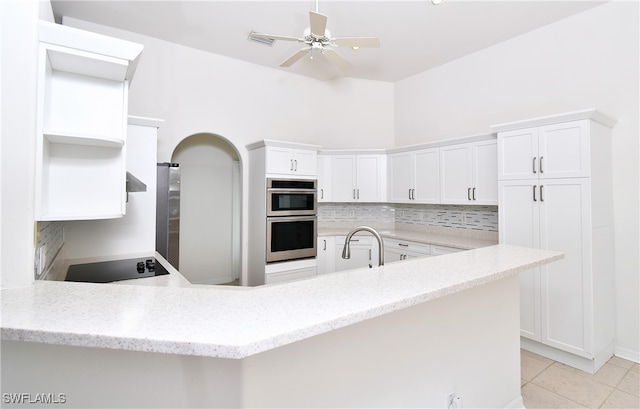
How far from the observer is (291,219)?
3.96 metres

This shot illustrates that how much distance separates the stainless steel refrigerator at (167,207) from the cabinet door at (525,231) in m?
3.31

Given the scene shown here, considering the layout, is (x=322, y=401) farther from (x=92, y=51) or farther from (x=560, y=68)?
(x=560, y=68)

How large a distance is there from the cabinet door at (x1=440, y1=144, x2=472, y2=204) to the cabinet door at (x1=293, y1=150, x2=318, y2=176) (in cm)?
168

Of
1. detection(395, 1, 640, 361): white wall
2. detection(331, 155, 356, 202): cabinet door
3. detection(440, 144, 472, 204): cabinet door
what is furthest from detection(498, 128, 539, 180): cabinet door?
detection(331, 155, 356, 202): cabinet door

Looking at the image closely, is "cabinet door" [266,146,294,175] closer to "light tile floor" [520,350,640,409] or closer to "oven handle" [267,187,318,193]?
"oven handle" [267,187,318,193]

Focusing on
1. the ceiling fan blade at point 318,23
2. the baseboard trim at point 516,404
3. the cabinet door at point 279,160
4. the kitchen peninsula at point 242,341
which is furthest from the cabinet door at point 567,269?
the cabinet door at point 279,160

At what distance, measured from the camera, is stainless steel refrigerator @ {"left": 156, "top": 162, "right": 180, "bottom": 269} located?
2.93m

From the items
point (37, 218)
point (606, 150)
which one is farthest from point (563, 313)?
point (37, 218)

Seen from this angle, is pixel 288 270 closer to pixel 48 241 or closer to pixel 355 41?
pixel 48 241

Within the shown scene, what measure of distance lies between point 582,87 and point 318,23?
2.81 metres

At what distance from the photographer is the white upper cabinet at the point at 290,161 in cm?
387

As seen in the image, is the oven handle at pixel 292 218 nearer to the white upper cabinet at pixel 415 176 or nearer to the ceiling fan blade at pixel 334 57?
the white upper cabinet at pixel 415 176

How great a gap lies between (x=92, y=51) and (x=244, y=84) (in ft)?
9.90

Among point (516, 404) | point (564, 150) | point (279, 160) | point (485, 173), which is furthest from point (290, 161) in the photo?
point (516, 404)
